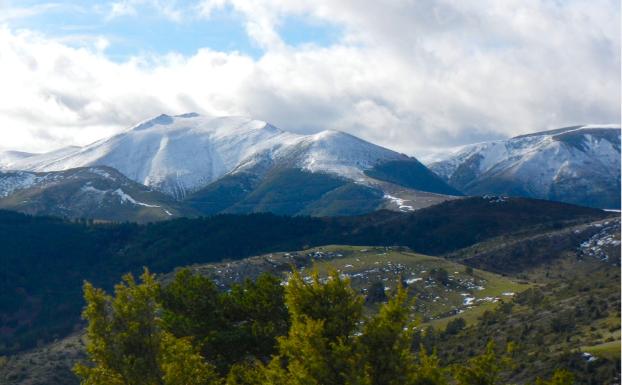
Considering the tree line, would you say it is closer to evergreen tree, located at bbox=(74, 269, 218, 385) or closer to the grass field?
evergreen tree, located at bbox=(74, 269, 218, 385)

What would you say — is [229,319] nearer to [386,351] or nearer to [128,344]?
[128,344]

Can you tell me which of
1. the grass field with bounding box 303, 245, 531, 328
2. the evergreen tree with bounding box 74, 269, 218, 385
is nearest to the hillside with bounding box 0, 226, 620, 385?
the grass field with bounding box 303, 245, 531, 328

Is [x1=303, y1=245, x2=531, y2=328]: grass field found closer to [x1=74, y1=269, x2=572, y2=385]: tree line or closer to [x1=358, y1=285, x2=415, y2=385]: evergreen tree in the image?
[x1=74, y1=269, x2=572, y2=385]: tree line

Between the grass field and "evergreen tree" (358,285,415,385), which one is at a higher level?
"evergreen tree" (358,285,415,385)

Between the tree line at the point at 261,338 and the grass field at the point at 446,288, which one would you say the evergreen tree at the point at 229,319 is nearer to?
the tree line at the point at 261,338

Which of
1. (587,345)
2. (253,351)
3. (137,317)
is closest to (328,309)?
(137,317)

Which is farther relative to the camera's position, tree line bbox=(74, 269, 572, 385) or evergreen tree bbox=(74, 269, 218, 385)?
evergreen tree bbox=(74, 269, 218, 385)

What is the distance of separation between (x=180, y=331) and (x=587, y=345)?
51559 millimetres

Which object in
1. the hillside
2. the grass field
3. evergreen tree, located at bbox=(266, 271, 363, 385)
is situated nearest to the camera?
evergreen tree, located at bbox=(266, 271, 363, 385)

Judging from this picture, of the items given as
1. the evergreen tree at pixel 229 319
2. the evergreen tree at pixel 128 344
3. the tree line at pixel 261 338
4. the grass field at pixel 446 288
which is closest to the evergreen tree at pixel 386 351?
the tree line at pixel 261 338

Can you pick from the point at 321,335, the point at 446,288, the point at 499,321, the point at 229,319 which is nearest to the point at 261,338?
the point at 229,319

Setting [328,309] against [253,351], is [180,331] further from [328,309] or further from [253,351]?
[328,309]

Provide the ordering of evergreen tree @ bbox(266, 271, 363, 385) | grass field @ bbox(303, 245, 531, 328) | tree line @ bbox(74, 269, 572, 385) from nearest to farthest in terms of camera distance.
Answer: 1. evergreen tree @ bbox(266, 271, 363, 385)
2. tree line @ bbox(74, 269, 572, 385)
3. grass field @ bbox(303, 245, 531, 328)

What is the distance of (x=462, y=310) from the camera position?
15475cm
